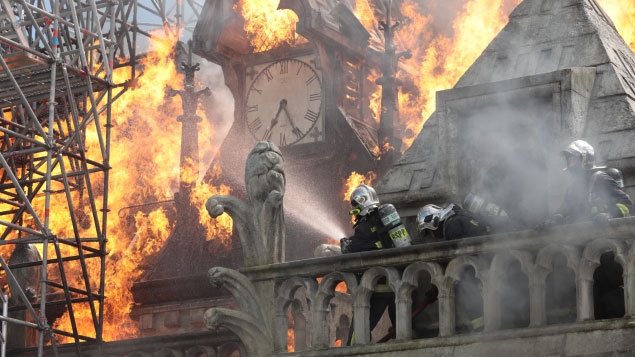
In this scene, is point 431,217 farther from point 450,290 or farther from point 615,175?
point 615,175

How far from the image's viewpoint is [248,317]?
1527cm

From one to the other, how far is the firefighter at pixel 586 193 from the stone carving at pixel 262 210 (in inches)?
130

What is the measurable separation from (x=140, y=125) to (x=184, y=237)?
10.5 m

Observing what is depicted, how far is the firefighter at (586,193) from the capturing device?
43.8ft

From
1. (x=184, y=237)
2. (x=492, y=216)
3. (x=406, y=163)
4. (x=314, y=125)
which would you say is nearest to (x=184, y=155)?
(x=184, y=237)

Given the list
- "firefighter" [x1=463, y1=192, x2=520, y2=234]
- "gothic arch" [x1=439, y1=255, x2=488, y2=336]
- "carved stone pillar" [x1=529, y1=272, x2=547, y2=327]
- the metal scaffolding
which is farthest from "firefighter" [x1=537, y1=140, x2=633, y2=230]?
the metal scaffolding

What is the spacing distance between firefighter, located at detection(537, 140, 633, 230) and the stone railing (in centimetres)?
29

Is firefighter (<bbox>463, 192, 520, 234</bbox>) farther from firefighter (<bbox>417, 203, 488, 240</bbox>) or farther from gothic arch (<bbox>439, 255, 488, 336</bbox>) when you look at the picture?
gothic arch (<bbox>439, 255, 488, 336</bbox>)

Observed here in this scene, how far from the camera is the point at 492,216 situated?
47.9 feet

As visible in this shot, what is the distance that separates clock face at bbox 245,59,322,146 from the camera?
100ft

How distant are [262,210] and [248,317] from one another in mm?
1191

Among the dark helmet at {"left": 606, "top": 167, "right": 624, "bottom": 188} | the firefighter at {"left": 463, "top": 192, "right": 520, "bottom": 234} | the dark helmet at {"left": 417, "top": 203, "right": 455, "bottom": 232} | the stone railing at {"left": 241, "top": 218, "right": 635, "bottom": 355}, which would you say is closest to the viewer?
the stone railing at {"left": 241, "top": 218, "right": 635, "bottom": 355}

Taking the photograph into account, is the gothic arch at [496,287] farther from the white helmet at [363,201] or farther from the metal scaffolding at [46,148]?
the metal scaffolding at [46,148]

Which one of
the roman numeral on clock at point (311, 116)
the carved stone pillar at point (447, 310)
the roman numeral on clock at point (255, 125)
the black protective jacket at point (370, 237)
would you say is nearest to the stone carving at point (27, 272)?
the roman numeral on clock at point (255, 125)
